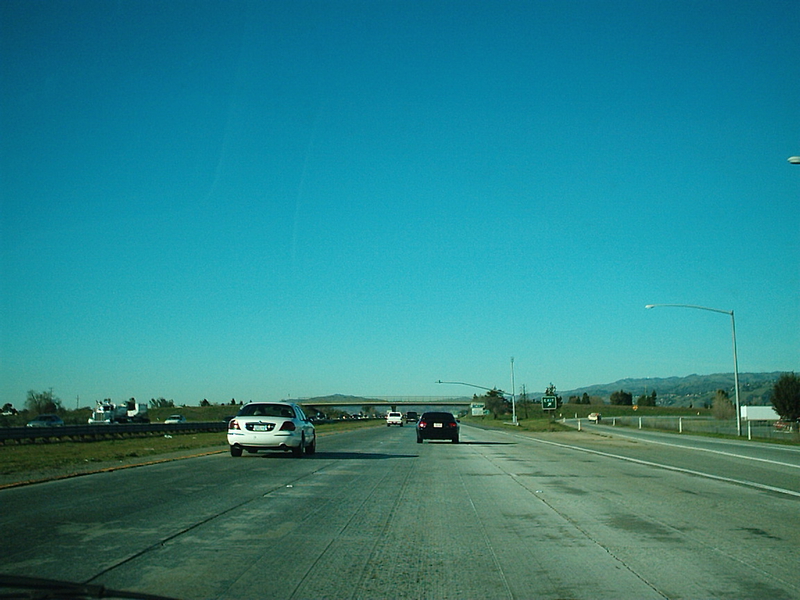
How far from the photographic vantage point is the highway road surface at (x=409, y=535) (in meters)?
7.20

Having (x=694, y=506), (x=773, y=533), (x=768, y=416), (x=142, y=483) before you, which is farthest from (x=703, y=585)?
(x=768, y=416)

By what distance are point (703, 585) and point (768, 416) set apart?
401 ft

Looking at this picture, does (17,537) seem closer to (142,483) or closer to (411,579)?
(411,579)

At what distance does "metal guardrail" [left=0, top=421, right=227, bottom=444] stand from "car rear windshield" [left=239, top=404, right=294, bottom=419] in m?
18.8

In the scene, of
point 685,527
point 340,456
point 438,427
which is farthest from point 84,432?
point 685,527

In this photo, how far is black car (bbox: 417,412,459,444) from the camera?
37.0m

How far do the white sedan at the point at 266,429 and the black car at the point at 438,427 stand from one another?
14.3m

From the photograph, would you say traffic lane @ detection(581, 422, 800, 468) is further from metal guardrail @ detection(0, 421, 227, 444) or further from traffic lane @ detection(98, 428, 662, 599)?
metal guardrail @ detection(0, 421, 227, 444)

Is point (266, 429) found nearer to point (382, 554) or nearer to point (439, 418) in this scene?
point (382, 554)

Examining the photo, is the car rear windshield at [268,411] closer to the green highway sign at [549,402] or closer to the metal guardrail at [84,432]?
the metal guardrail at [84,432]

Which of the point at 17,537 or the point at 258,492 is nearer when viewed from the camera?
the point at 17,537

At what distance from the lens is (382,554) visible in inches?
340

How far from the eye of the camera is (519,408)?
523ft

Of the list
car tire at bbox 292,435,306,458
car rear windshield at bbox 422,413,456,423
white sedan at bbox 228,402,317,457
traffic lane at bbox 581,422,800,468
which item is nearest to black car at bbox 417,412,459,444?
car rear windshield at bbox 422,413,456,423
